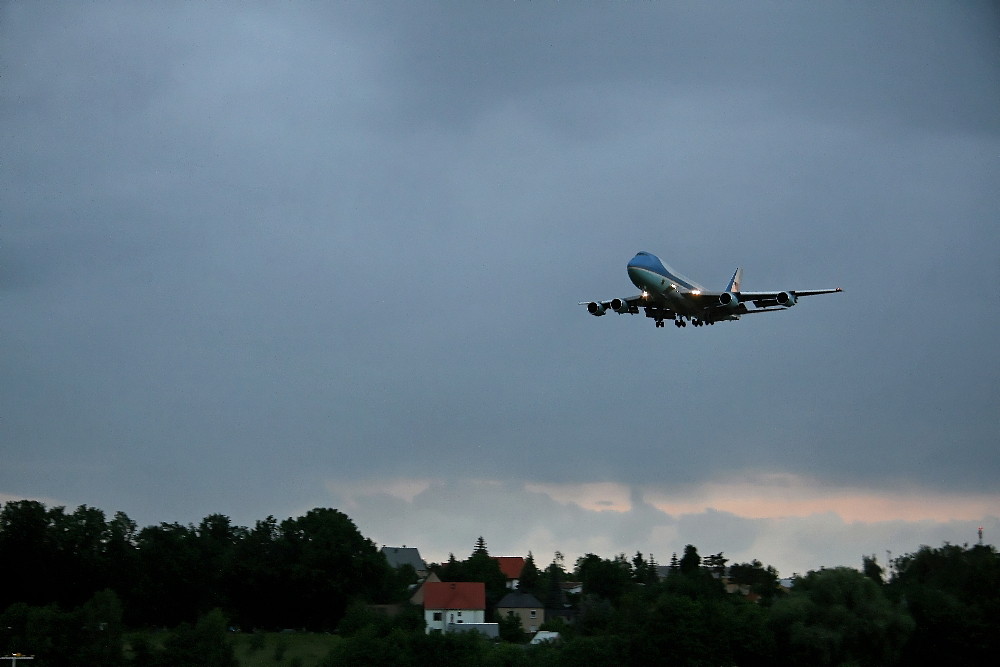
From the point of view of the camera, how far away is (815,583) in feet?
283

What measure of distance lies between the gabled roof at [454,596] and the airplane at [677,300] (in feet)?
150

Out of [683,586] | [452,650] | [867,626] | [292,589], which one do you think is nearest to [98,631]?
[452,650]

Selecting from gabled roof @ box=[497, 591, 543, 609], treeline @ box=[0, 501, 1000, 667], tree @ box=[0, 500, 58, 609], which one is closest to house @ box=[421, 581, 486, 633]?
treeline @ box=[0, 501, 1000, 667]

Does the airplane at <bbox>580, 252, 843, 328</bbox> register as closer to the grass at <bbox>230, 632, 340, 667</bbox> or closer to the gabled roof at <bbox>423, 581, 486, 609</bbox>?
the grass at <bbox>230, 632, 340, 667</bbox>

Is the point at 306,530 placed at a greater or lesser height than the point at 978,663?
greater

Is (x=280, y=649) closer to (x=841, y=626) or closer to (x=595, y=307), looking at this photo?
(x=595, y=307)

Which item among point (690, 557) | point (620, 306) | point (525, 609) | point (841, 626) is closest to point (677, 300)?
point (620, 306)

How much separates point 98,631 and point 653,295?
44.4 m

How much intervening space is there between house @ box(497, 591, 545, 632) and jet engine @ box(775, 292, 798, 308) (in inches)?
2700

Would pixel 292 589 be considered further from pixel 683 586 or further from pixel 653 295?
pixel 653 295

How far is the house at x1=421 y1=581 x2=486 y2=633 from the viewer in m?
114

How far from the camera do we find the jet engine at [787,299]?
77688 millimetres

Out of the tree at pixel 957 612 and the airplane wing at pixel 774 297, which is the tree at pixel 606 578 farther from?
the airplane wing at pixel 774 297

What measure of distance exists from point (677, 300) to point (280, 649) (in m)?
38.6
